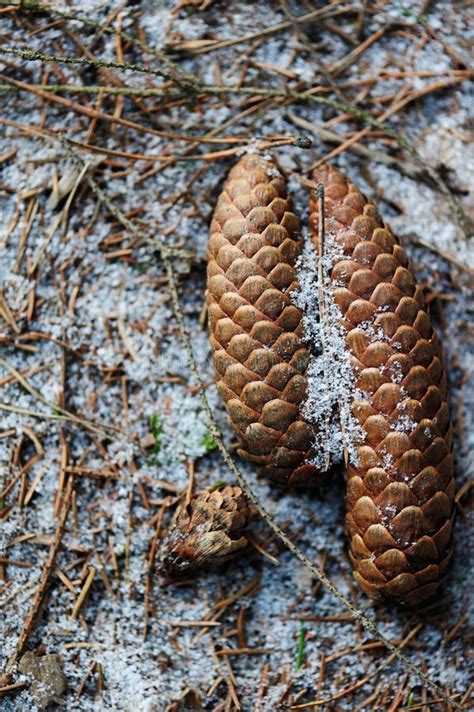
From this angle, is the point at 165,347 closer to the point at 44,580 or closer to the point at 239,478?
the point at 239,478

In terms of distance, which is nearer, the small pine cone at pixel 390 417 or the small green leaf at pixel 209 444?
the small pine cone at pixel 390 417

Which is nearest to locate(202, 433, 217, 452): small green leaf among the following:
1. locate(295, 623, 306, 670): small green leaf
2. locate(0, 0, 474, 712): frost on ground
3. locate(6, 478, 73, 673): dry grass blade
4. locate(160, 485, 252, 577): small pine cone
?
locate(0, 0, 474, 712): frost on ground

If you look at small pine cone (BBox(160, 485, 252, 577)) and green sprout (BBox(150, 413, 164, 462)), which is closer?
small pine cone (BBox(160, 485, 252, 577))

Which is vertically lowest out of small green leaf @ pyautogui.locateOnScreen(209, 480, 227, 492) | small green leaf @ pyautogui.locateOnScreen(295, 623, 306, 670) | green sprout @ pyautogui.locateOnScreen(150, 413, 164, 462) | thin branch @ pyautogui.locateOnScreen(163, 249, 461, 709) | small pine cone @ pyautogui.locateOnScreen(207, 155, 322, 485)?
small green leaf @ pyautogui.locateOnScreen(295, 623, 306, 670)

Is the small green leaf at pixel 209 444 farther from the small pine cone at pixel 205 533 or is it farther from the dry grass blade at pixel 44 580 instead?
the dry grass blade at pixel 44 580

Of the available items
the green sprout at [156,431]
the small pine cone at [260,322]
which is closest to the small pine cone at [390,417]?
the small pine cone at [260,322]

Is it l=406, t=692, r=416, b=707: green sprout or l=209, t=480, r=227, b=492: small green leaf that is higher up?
l=209, t=480, r=227, b=492: small green leaf

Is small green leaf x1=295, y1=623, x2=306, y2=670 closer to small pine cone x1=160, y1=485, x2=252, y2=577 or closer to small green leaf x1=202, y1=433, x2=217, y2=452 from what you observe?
small pine cone x1=160, y1=485, x2=252, y2=577
